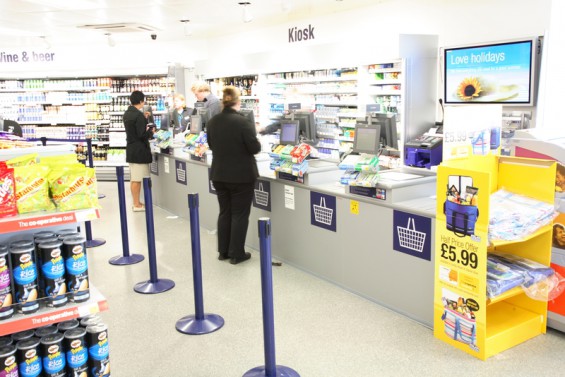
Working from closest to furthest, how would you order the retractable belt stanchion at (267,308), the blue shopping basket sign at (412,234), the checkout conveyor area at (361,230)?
the retractable belt stanchion at (267,308) < the blue shopping basket sign at (412,234) < the checkout conveyor area at (361,230)

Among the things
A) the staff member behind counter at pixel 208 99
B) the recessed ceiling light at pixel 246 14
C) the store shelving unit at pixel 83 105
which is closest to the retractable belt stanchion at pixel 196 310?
the staff member behind counter at pixel 208 99

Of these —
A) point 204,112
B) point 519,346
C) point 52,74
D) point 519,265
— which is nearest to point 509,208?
point 519,265

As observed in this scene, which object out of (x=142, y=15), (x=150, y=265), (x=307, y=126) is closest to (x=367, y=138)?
(x=307, y=126)

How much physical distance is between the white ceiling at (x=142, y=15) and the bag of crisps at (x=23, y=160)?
5.24m

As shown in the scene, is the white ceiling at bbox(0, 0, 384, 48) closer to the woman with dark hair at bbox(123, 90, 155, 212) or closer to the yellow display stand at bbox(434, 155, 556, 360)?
the woman with dark hair at bbox(123, 90, 155, 212)

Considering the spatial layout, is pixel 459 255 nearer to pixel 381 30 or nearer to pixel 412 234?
pixel 412 234

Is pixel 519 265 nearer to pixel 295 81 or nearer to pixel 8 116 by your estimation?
pixel 295 81

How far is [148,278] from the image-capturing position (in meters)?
5.34

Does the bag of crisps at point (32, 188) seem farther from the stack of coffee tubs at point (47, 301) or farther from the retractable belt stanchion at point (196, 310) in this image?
the retractable belt stanchion at point (196, 310)

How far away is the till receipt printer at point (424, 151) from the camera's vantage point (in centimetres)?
680

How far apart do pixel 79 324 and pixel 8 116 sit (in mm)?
11648

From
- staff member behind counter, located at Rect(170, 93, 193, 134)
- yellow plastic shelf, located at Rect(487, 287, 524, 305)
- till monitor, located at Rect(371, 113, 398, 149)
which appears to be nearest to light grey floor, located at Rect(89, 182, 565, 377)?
yellow plastic shelf, located at Rect(487, 287, 524, 305)

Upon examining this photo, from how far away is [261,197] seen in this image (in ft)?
19.2

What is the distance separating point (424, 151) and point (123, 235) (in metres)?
3.89
